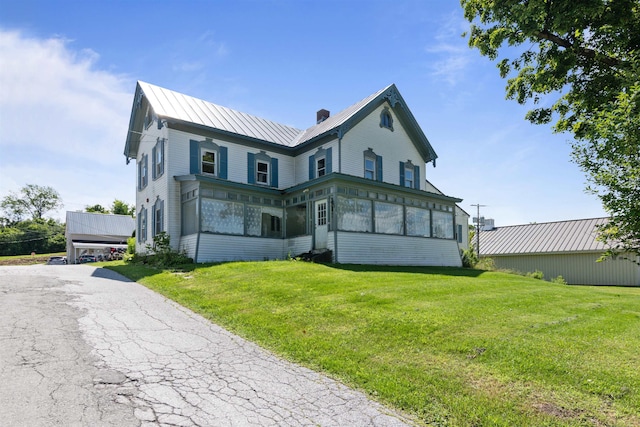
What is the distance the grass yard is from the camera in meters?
4.67

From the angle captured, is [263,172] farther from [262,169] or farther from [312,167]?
[312,167]

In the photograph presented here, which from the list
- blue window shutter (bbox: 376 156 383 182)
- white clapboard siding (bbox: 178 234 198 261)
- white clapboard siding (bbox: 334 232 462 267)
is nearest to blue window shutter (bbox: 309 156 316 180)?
blue window shutter (bbox: 376 156 383 182)

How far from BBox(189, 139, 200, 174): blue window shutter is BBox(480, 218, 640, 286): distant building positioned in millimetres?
25321

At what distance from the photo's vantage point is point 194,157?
20422 mm

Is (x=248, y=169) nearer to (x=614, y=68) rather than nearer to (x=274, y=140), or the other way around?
(x=274, y=140)

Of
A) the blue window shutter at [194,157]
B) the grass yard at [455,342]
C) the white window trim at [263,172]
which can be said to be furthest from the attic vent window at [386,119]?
the grass yard at [455,342]

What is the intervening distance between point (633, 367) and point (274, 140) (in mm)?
20060

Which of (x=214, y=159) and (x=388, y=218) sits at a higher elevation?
(x=214, y=159)

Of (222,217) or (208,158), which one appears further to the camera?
(208,158)

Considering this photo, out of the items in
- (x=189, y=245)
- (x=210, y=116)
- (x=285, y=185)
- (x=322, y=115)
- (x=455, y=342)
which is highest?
(x=322, y=115)

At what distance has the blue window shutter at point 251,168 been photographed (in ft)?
71.7

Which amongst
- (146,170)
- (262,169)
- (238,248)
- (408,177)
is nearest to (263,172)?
(262,169)

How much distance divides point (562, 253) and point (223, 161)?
82.0 feet

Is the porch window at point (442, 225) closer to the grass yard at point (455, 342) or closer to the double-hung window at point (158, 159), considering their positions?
the grass yard at point (455, 342)
